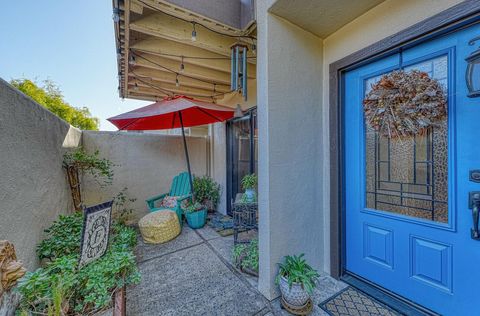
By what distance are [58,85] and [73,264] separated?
39.4 ft

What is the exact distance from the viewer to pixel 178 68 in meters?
2.88

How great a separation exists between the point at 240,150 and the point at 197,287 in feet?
7.86

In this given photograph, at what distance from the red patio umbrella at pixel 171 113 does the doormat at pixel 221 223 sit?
1960 mm

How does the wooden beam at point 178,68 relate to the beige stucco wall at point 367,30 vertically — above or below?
above

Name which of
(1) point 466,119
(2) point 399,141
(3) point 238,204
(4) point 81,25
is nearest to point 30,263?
(3) point 238,204

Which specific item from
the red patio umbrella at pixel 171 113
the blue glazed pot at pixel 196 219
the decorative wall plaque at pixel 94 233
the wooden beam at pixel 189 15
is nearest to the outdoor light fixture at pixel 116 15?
the wooden beam at pixel 189 15

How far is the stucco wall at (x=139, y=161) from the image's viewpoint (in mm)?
3400

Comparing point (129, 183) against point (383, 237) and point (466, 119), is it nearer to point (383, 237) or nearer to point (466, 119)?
point (383, 237)

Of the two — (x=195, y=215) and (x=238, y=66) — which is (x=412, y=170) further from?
(x=195, y=215)

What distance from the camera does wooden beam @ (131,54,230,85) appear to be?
8.54ft

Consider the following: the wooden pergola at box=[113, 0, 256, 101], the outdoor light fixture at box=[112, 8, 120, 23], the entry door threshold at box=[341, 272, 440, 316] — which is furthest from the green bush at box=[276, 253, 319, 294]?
the outdoor light fixture at box=[112, 8, 120, 23]

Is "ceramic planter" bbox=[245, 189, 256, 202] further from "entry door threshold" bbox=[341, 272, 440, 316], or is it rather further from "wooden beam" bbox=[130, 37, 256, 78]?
"wooden beam" bbox=[130, 37, 256, 78]

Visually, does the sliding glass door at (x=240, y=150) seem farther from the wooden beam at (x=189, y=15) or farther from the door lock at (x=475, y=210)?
the door lock at (x=475, y=210)

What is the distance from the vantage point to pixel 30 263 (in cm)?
146
